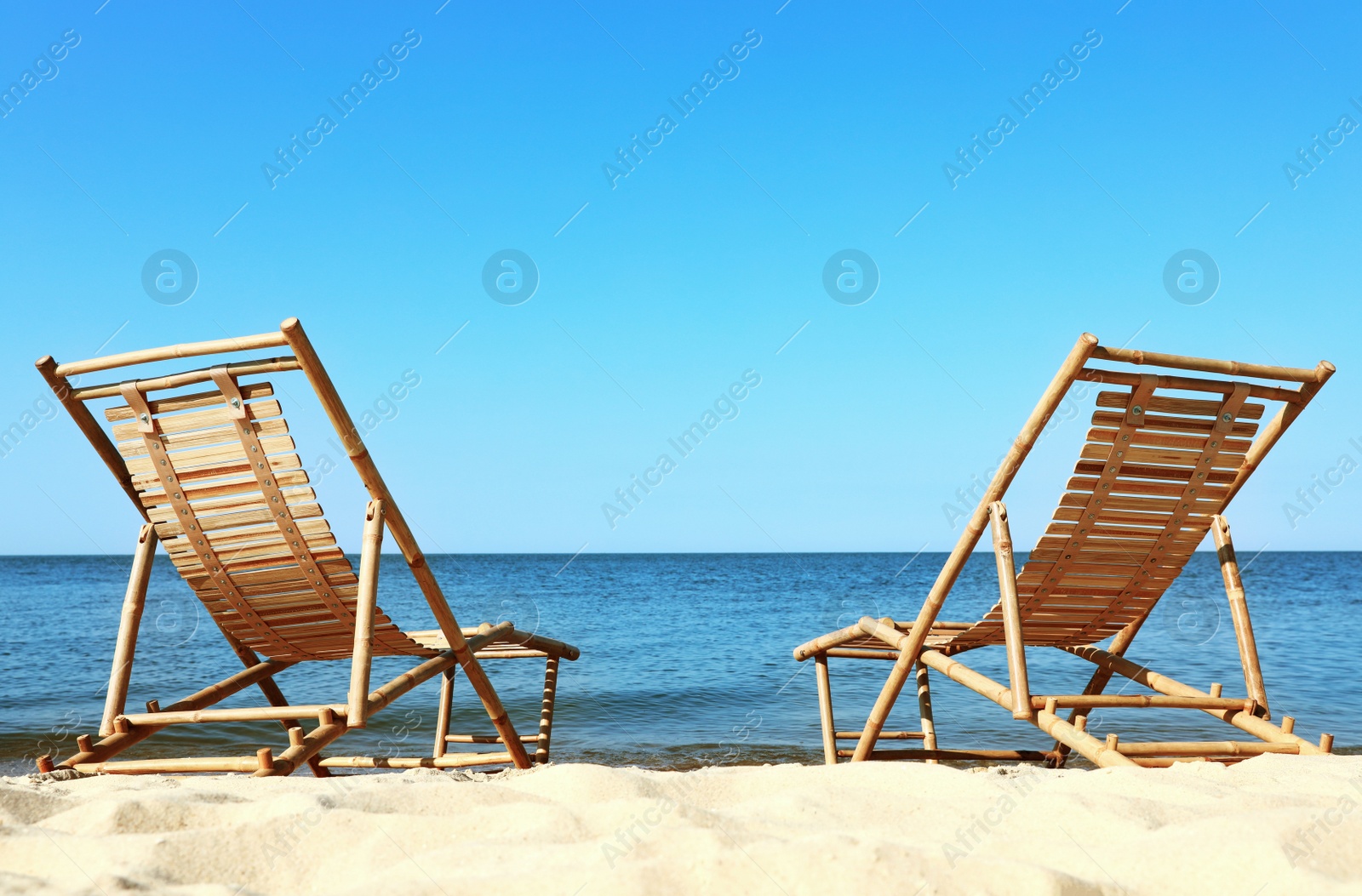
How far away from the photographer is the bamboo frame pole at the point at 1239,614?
12.8ft

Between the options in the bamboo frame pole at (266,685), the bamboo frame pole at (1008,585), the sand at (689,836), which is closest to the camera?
the sand at (689,836)

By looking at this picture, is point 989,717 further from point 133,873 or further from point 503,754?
point 133,873

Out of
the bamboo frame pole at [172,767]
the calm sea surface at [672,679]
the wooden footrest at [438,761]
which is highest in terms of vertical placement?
the bamboo frame pole at [172,767]

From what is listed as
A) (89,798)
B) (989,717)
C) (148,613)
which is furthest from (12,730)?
(148,613)

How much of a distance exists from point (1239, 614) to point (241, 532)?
4196mm

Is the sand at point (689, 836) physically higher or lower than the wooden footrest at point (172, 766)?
higher

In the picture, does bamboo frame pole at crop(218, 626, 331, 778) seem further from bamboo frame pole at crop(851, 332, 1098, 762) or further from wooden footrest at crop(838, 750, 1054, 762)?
wooden footrest at crop(838, 750, 1054, 762)

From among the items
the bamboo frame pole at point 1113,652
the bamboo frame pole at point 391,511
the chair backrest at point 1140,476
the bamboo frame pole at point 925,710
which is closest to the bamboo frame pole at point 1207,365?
the chair backrest at point 1140,476

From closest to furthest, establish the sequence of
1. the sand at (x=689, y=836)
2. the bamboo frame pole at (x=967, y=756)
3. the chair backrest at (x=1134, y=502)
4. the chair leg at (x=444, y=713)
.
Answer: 1. the sand at (x=689, y=836)
2. the chair backrest at (x=1134, y=502)
3. the bamboo frame pole at (x=967, y=756)
4. the chair leg at (x=444, y=713)

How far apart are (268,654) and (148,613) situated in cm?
2428

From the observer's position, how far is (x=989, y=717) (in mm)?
8555

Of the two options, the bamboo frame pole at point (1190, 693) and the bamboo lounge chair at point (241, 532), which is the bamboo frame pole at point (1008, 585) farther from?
the bamboo lounge chair at point (241, 532)

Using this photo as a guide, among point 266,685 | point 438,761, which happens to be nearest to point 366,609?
point 438,761

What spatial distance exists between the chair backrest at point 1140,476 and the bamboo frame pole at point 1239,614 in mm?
84
